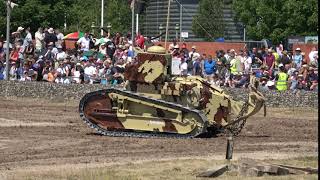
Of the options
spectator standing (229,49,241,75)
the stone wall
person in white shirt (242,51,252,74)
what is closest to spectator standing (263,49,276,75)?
person in white shirt (242,51,252,74)

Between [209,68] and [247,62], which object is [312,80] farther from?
[209,68]

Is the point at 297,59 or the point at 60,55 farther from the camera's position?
the point at 60,55

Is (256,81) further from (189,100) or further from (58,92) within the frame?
(58,92)

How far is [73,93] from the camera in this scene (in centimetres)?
3141

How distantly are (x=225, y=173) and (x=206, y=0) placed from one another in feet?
175

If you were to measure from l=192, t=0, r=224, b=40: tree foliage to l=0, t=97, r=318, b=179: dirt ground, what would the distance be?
129 feet

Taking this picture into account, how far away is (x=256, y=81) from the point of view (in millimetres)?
19891

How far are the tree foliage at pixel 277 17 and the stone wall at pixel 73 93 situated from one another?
2317 centimetres

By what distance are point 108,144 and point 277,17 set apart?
39391 mm

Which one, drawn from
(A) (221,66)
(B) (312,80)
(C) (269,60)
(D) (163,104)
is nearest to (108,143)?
(D) (163,104)

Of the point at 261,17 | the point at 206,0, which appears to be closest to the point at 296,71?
the point at 261,17

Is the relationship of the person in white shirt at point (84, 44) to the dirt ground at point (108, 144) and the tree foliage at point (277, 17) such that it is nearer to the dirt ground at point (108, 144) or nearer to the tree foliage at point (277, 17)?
the dirt ground at point (108, 144)

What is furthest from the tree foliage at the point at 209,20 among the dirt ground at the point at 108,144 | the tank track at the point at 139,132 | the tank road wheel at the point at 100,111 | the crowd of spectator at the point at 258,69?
the tank track at the point at 139,132

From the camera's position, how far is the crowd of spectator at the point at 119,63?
2959 cm
